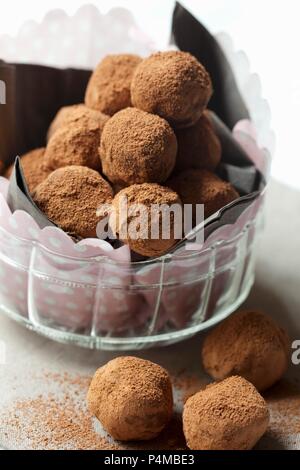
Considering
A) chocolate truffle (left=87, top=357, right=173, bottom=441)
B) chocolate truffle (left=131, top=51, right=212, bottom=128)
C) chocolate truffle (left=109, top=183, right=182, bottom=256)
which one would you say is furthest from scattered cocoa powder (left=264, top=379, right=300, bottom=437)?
chocolate truffle (left=131, top=51, right=212, bottom=128)

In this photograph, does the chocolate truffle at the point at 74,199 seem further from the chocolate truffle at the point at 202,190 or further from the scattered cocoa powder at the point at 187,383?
the scattered cocoa powder at the point at 187,383

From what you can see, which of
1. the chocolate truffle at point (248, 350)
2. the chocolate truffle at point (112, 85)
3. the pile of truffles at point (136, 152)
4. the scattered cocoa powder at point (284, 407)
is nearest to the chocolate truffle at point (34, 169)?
the pile of truffles at point (136, 152)

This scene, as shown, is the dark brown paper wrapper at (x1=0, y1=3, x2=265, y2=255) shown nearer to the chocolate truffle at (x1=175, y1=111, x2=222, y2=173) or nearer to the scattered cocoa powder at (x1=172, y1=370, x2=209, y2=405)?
the chocolate truffle at (x1=175, y1=111, x2=222, y2=173)

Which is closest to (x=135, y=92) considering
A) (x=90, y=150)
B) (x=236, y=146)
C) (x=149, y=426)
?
(x=90, y=150)

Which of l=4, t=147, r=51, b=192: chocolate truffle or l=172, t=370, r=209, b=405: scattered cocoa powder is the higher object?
l=4, t=147, r=51, b=192: chocolate truffle
